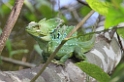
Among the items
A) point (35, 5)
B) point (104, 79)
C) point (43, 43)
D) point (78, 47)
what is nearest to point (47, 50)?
point (43, 43)

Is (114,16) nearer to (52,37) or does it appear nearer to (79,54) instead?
(79,54)

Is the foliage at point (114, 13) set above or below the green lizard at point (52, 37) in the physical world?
above

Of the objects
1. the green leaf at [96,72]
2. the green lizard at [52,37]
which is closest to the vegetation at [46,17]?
the green leaf at [96,72]

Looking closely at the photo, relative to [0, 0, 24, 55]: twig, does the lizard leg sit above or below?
below

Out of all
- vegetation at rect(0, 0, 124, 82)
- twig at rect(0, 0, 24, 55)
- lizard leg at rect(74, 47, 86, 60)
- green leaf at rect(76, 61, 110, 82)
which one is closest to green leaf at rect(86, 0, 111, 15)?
vegetation at rect(0, 0, 124, 82)

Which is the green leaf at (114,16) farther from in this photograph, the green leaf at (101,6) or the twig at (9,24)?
the twig at (9,24)

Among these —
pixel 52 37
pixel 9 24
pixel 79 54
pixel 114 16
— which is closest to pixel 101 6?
pixel 114 16

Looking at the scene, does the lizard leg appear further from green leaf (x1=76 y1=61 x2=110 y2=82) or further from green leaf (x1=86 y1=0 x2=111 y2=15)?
green leaf (x1=86 y1=0 x2=111 y2=15)

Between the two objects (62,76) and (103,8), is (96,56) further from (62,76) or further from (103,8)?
(103,8)
